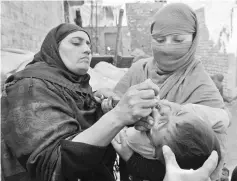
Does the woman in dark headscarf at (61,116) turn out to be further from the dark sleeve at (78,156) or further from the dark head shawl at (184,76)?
the dark head shawl at (184,76)

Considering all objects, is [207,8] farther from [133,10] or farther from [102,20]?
[102,20]

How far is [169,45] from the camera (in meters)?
1.27

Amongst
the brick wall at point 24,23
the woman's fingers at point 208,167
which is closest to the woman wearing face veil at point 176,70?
the woman's fingers at point 208,167

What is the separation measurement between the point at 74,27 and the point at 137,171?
3.48 ft

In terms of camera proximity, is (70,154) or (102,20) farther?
(102,20)

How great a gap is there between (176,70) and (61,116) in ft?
2.22

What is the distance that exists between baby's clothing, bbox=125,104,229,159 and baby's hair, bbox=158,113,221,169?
82mm

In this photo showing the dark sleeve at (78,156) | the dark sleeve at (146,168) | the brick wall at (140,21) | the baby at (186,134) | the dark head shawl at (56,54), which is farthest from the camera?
the brick wall at (140,21)

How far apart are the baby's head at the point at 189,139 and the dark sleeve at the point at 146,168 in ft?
0.63

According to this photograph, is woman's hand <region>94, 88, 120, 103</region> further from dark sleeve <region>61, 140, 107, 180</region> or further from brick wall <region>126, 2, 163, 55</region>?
brick wall <region>126, 2, 163, 55</region>

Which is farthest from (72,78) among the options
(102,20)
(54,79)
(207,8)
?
(102,20)

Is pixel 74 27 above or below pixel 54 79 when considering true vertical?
above

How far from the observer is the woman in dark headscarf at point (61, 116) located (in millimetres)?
979

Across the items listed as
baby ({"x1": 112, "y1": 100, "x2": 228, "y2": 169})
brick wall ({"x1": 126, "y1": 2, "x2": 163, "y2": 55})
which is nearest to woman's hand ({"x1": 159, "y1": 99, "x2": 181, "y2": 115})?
baby ({"x1": 112, "y1": 100, "x2": 228, "y2": 169})
